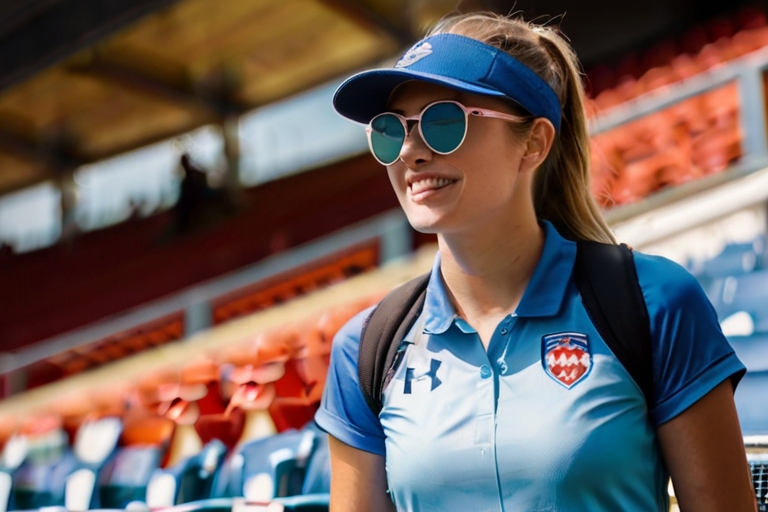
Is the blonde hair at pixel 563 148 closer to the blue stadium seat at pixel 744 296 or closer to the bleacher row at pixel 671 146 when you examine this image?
the blue stadium seat at pixel 744 296

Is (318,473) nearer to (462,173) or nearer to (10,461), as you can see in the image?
(462,173)

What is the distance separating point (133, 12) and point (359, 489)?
293 inches

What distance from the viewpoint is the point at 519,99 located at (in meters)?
1.40

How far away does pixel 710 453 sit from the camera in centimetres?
126

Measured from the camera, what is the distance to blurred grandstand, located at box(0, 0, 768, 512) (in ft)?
11.1

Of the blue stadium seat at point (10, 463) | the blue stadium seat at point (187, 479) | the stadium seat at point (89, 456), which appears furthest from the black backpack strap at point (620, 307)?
the blue stadium seat at point (10, 463)

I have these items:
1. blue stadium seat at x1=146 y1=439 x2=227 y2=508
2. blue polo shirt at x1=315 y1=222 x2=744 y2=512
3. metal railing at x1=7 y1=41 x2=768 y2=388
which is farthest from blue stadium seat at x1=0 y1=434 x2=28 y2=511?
blue polo shirt at x1=315 y1=222 x2=744 y2=512

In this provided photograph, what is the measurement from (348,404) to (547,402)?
0.38 m

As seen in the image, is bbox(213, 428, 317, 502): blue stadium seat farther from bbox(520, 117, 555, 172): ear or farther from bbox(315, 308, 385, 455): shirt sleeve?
bbox(520, 117, 555, 172): ear

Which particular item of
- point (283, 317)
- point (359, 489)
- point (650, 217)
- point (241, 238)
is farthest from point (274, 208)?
point (359, 489)

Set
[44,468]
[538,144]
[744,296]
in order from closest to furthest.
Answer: [538,144], [744,296], [44,468]

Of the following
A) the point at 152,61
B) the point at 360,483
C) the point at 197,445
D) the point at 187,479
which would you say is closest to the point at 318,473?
the point at 187,479

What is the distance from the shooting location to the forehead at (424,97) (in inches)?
55.5

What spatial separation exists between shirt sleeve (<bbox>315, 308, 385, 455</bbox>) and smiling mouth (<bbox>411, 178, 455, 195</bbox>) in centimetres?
28
